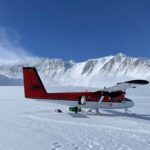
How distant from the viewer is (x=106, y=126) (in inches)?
561

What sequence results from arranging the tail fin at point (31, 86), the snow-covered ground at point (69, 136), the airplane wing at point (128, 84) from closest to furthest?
the snow-covered ground at point (69, 136), the airplane wing at point (128, 84), the tail fin at point (31, 86)

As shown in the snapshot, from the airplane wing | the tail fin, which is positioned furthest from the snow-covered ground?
the tail fin

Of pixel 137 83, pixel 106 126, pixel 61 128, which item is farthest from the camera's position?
pixel 137 83

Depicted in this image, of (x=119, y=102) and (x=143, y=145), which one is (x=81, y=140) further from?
(x=119, y=102)


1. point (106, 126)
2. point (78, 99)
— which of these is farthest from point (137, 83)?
point (78, 99)

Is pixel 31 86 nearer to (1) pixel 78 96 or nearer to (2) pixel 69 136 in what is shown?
(1) pixel 78 96

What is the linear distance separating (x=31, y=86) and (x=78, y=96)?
147 inches

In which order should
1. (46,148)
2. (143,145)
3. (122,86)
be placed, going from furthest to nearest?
(122,86), (143,145), (46,148)

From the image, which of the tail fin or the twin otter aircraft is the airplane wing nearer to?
the twin otter aircraft

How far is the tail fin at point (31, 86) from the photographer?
19.6 metres

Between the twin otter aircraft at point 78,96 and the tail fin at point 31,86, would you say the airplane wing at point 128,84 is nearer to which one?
the twin otter aircraft at point 78,96

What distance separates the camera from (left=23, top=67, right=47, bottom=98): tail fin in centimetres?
1962

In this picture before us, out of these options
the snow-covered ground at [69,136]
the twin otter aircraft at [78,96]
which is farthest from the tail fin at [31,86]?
the snow-covered ground at [69,136]

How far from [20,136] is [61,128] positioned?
2.71 meters
